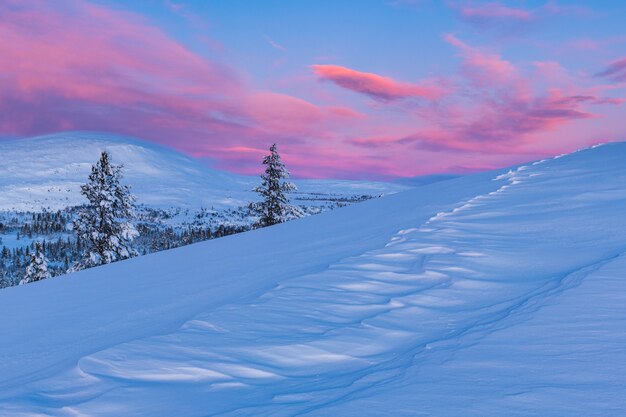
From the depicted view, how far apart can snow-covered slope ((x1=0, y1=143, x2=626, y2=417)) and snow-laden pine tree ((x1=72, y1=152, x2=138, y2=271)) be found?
1870 cm

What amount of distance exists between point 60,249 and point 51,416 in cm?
19602

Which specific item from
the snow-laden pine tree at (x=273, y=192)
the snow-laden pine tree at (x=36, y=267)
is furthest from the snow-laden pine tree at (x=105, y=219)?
the snow-laden pine tree at (x=36, y=267)

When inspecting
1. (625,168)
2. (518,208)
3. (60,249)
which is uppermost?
(625,168)

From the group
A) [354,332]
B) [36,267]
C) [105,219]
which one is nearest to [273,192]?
[105,219]

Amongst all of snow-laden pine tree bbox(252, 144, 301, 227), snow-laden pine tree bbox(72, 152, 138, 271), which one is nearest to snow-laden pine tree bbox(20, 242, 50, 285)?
snow-laden pine tree bbox(72, 152, 138, 271)

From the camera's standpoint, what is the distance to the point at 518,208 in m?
8.70

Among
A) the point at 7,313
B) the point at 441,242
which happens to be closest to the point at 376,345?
the point at 441,242

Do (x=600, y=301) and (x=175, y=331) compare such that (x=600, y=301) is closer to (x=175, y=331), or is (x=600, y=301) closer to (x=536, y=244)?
(x=536, y=244)

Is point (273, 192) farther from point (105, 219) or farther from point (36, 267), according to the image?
point (36, 267)

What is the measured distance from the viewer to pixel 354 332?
3.44m

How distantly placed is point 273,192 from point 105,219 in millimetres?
9443

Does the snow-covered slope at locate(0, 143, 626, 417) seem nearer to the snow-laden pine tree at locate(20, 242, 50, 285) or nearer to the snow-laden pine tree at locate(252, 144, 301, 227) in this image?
the snow-laden pine tree at locate(252, 144, 301, 227)

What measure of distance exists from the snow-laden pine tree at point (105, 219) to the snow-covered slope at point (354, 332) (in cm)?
1870

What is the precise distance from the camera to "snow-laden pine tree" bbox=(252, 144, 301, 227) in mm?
30000
